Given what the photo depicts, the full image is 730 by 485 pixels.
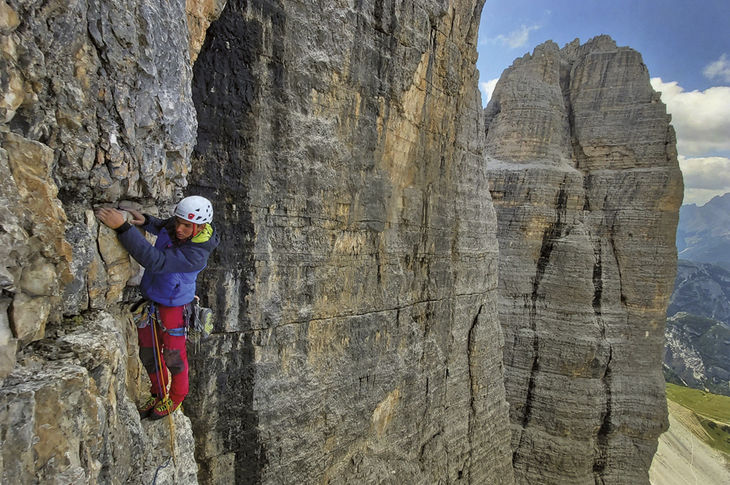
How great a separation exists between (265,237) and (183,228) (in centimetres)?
193

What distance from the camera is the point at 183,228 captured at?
351 cm

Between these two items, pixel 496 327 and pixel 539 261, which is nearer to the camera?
pixel 496 327

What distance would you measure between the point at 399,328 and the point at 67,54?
6195 millimetres

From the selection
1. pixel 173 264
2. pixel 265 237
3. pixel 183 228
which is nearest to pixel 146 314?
pixel 173 264

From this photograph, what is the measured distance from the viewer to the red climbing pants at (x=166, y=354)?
3.62 metres

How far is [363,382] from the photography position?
6793mm

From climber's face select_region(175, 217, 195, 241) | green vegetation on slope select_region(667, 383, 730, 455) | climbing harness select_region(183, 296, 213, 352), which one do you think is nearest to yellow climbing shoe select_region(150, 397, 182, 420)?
climbing harness select_region(183, 296, 213, 352)

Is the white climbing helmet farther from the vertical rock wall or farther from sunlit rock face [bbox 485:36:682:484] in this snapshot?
sunlit rock face [bbox 485:36:682:484]

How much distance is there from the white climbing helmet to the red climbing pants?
874 millimetres

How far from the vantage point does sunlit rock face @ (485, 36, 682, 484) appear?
14.5 meters

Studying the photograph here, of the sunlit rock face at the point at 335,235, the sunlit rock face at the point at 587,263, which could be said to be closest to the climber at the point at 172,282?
the sunlit rock face at the point at 335,235

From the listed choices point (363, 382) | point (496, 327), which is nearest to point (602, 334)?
point (496, 327)

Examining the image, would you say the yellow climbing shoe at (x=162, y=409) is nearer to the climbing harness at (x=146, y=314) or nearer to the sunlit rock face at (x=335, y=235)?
the climbing harness at (x=146, y=314)

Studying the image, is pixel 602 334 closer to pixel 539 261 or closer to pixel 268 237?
pixel 539 261
